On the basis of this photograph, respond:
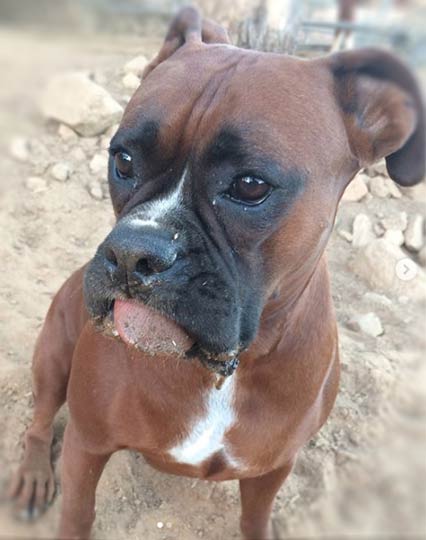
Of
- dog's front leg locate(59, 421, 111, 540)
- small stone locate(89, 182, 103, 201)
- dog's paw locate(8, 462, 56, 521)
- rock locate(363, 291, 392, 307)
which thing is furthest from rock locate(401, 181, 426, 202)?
dog's front leg locate(59, 421, 111, 540)

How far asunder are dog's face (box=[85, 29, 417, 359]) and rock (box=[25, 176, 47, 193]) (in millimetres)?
2673

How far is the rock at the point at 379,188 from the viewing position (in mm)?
4898

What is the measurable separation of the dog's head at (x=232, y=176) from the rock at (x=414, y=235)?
2627 mm

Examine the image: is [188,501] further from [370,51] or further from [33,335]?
[370,51]

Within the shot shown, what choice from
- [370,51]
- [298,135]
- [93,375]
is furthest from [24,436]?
[370,51]

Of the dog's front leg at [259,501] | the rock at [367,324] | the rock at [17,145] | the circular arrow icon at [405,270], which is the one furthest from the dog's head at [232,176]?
the circular arrow icon at [405,270]

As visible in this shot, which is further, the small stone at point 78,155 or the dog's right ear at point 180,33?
the small stone at point 78,155

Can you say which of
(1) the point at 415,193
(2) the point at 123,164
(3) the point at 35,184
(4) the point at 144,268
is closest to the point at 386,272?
(1) the point at 415,193

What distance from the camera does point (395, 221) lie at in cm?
472

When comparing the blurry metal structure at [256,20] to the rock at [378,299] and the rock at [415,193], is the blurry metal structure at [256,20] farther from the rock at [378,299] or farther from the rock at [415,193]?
the rock at [378,299]

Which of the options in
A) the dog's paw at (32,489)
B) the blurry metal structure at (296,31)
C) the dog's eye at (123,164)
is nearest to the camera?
the dog's eye at (123,164)

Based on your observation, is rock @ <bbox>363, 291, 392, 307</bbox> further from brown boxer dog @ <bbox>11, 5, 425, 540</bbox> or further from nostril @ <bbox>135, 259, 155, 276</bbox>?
nostril @ <bbox>135, 259, 155, 276</bbox>

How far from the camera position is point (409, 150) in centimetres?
210

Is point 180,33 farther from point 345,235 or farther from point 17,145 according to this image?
point 345,235
